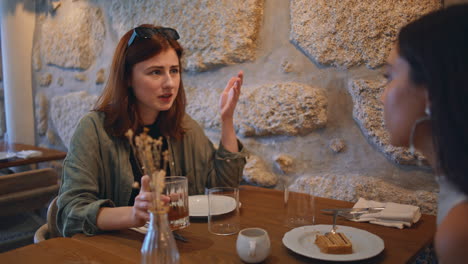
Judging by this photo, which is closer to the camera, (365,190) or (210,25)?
(365,190)

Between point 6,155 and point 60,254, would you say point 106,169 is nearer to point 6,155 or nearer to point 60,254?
point 60,254

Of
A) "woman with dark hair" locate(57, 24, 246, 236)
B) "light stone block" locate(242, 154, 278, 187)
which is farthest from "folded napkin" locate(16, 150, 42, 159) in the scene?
"light stone block" locate(242, 154, 278, 187)

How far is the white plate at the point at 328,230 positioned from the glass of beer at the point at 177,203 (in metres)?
0.27

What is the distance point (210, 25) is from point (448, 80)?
4.56 feet

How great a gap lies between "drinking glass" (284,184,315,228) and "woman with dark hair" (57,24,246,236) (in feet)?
1.33

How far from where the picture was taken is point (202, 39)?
1.82 m

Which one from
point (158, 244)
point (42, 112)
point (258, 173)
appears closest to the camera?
point (158, 244)

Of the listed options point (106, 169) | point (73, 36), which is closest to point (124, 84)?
point (106, 169)

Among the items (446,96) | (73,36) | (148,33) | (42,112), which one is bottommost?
(42,112)

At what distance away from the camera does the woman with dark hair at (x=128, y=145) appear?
1.10m

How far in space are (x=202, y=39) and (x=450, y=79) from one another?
1.42 metres

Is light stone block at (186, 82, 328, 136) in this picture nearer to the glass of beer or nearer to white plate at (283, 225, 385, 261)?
white plate at (283, 225, 385, 261)

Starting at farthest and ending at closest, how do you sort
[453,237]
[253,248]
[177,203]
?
[177,203]
[253,248]
[453,237]

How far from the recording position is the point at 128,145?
4.39 ft
